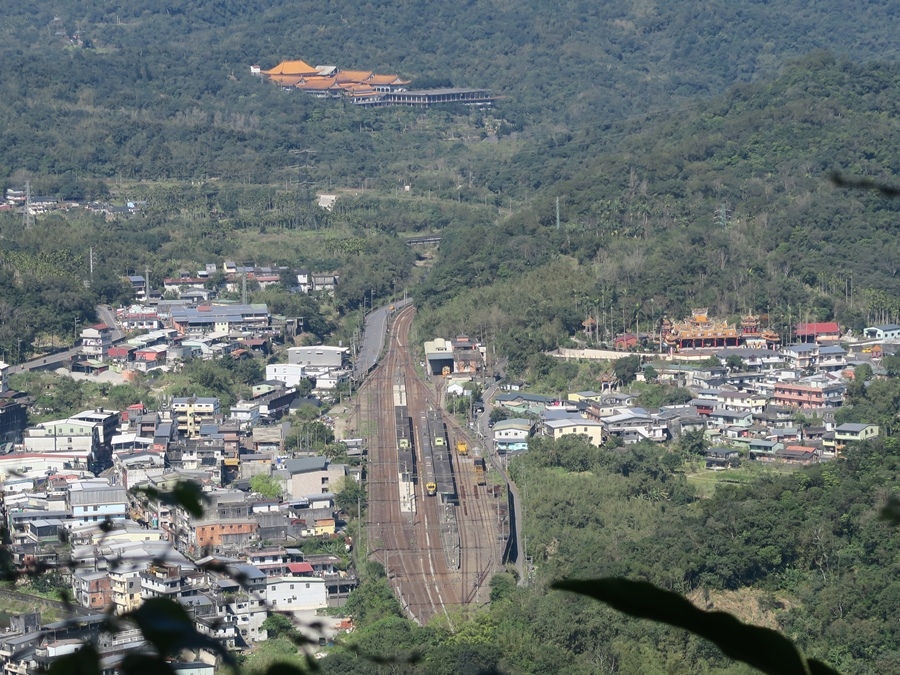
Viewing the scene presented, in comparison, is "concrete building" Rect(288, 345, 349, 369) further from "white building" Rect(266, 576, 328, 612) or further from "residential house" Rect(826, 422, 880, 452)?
"white building" Rect(266, 576, 328, 612)

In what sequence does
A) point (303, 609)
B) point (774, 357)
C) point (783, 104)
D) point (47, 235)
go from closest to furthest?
point (303, 609)
point (774, 357)
point (47, 235)
point (783, 104)

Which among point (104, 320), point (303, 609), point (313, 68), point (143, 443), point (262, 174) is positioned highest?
point (313, 68)

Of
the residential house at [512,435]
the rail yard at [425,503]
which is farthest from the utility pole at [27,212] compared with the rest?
the residential house at [512,435]

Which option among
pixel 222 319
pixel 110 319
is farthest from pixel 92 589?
pixel 110 319

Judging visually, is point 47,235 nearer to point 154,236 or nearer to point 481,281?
point 154,236

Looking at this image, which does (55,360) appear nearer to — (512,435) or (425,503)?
(512,435)

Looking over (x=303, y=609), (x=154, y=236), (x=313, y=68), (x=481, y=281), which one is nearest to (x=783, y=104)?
(x=481, y=281)

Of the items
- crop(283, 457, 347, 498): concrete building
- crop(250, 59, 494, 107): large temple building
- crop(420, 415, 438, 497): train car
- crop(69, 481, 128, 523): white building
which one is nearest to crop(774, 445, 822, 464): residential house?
crop(420, 415, 438, 497): train car
